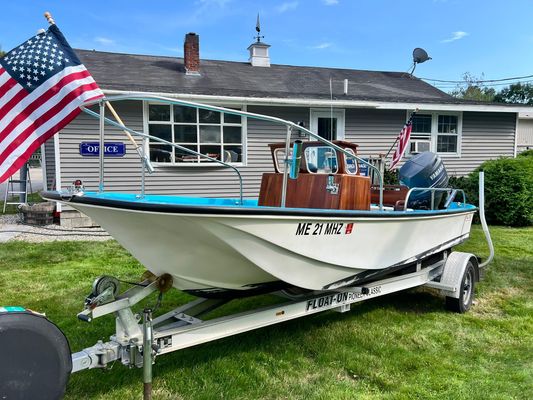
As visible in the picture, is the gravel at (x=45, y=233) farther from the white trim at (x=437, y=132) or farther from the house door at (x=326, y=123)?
the white trim at (x=437, y=132)

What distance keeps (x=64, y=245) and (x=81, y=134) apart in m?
3.15

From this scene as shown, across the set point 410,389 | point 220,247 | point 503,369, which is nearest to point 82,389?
point 220,247

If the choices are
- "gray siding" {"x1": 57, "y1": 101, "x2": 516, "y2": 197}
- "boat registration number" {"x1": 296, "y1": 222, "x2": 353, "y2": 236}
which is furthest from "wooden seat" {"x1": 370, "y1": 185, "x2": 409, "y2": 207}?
"gray siding" {"x1": 57, "y1": 101, "x2": 516, "y2": 197}

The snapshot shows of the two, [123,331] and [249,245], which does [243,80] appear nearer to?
[249,245]

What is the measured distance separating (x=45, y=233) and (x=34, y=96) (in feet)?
24.3

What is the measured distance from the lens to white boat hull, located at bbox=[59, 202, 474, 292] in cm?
301

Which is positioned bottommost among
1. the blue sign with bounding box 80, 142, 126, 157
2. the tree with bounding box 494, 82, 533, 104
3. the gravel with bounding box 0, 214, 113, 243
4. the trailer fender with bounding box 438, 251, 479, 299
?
the gravel with bounding box 0, 214, 113, 243

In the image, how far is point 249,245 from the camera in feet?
10.6

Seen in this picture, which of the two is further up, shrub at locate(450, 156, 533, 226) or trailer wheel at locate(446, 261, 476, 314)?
shrub at locate(450, 156, 533, 226)

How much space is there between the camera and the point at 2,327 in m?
2.41

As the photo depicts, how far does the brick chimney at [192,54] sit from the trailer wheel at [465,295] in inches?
398

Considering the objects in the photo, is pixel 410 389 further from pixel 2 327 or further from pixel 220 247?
pixel 2 327

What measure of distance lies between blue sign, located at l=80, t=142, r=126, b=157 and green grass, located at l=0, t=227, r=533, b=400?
14.5 feet

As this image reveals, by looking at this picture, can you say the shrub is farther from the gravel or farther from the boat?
the gravel
